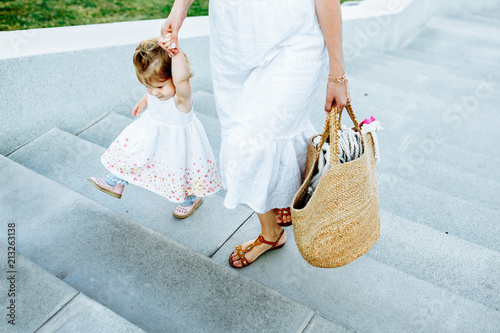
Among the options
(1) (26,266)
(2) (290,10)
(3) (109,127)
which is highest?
(2) (290,10)

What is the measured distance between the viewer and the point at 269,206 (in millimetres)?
2035

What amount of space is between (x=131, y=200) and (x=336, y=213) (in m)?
1.47

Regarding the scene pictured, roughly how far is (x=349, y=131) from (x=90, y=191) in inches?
67.0

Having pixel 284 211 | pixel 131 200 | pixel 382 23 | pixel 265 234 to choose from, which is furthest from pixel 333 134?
pixel 382 23

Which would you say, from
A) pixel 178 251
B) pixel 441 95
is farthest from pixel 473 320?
pixel 441 95

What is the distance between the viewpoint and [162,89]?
7.21 feet

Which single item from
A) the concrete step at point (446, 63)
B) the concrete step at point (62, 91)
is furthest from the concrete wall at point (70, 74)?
the concrete step at point (446, 63)

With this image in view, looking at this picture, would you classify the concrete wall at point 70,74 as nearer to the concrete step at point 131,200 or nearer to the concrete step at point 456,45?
the concrete step at point 131,200

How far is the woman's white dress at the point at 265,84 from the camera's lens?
1755 mm

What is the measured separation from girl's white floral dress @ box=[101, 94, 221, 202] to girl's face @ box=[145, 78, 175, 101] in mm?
58

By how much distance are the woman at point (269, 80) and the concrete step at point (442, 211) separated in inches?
45.9

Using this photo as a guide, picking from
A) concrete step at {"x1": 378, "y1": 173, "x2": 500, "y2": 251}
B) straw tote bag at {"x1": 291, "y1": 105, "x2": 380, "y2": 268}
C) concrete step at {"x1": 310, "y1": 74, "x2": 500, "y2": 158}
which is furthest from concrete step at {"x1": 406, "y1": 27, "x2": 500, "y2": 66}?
straw tote bag at {"x1": 291, "y1": 105, "x2": 380, "y2": 268}

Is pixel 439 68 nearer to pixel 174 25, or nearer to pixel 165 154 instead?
pixel 165 154

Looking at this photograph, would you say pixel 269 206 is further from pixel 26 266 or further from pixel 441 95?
pixel 441 95
